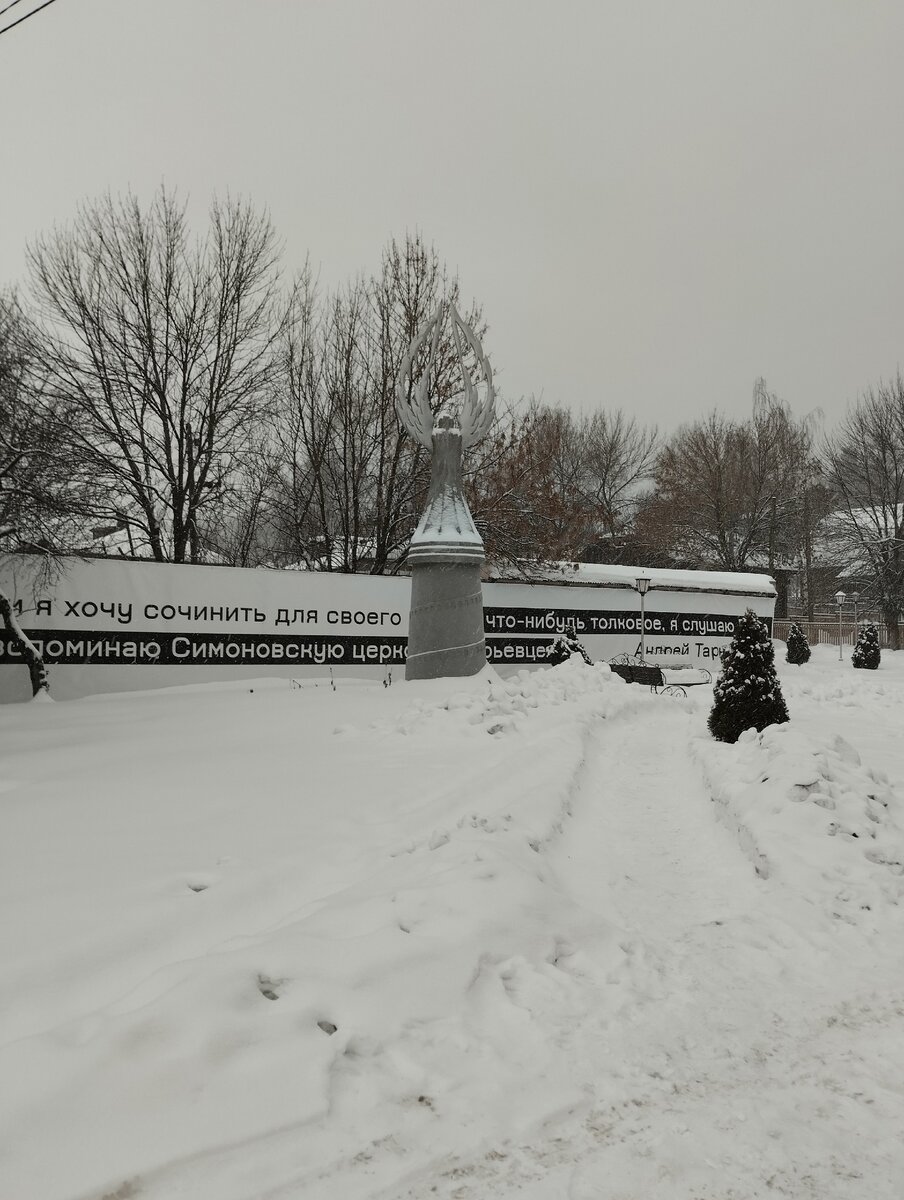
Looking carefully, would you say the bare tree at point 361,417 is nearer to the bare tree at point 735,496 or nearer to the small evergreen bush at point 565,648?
the small evergreen bush at point 565,648

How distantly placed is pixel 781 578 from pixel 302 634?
1368 inches

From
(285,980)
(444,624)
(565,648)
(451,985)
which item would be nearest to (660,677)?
(565,648)

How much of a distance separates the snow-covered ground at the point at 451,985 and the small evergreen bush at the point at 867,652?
74.7 ft

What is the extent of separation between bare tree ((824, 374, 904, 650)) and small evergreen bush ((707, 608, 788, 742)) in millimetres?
31038

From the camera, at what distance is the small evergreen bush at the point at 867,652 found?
2720cm

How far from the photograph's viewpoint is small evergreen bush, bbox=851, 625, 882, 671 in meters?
27.2

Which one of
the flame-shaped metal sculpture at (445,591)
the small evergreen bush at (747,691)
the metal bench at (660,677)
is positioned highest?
the flame-shaped metal sculpture at (445,591)

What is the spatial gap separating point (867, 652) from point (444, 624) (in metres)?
19.7

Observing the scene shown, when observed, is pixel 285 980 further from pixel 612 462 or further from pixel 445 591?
pixel 612 462

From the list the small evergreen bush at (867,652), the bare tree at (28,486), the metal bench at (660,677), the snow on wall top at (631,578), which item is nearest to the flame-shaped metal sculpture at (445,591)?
the metal bench at (660,677)

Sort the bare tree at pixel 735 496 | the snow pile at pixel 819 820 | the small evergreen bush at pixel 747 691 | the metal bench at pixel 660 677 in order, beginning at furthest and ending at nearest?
the bare tree at pixel 735 496, the metal bench at pixel 660 677, the small evergreen bush at pixel 747 691, the snow pile at pixel 819 820

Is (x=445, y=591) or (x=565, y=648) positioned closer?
(x=445, y=591)

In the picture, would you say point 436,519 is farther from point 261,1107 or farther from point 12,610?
point 261,1107

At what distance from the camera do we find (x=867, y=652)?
1077 inches
